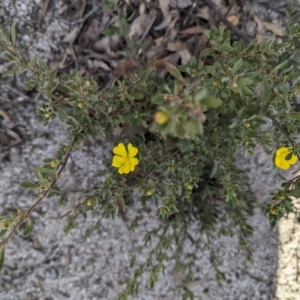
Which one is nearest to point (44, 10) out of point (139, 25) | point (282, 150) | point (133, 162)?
point (139, 25)

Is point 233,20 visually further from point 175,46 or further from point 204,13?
point 175,46

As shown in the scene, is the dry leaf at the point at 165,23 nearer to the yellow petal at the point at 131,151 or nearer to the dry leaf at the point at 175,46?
the dry leaf at the point at 175,46

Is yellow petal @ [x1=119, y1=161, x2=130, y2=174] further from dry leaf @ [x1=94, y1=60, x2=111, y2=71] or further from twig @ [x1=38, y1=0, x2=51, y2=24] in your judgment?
twig @ [x1=38, y1=0, x2=51, y2=24]

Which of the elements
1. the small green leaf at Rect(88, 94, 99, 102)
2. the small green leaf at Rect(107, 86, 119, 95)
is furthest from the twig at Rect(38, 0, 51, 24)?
the small green leaf at Rect(88, 94, 99, 102)

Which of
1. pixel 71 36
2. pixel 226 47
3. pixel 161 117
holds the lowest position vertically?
pixel 161 117

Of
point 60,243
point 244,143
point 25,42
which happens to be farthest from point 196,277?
point 25,42

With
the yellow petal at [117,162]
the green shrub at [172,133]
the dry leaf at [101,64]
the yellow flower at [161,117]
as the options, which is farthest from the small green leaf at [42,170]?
the dry leaf at [101,64]
